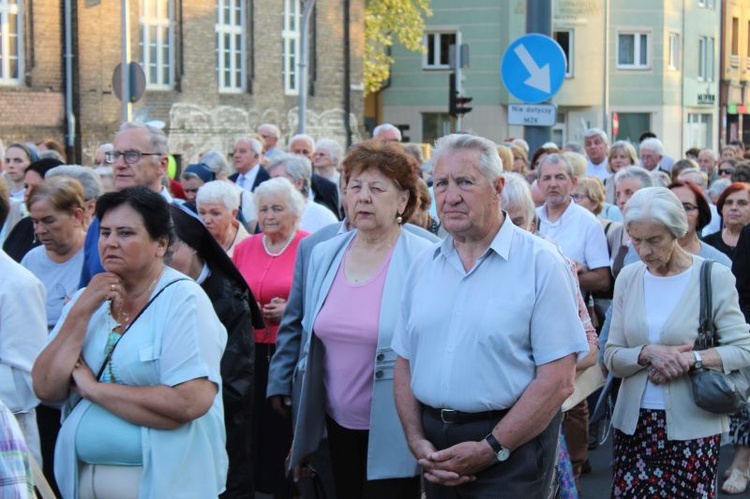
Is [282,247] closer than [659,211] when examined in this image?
No

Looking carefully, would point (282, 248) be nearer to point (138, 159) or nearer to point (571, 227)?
point (138, 159)

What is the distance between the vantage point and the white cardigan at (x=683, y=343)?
624cm

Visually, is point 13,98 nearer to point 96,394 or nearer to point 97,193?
point 97,193

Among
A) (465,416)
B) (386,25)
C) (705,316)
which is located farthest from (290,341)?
(386,25)

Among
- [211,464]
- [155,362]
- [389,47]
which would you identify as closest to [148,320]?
Answer: [155,362]

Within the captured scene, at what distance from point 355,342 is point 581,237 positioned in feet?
12.3

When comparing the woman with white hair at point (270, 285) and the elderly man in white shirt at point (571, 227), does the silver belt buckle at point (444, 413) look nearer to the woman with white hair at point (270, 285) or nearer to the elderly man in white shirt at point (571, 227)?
the woman with white hair at point (270, 285)

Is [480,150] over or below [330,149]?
below

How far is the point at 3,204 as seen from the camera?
19.2 ft

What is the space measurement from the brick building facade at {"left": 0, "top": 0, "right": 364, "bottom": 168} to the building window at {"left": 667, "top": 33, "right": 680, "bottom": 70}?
1925 centimetres

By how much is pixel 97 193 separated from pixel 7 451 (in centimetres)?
466

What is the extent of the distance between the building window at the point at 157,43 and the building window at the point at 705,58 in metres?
30.6

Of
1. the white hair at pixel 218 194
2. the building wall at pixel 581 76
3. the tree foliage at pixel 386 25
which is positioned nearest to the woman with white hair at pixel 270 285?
the white hair at pixel 218 194

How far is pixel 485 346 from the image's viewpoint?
4809mm
